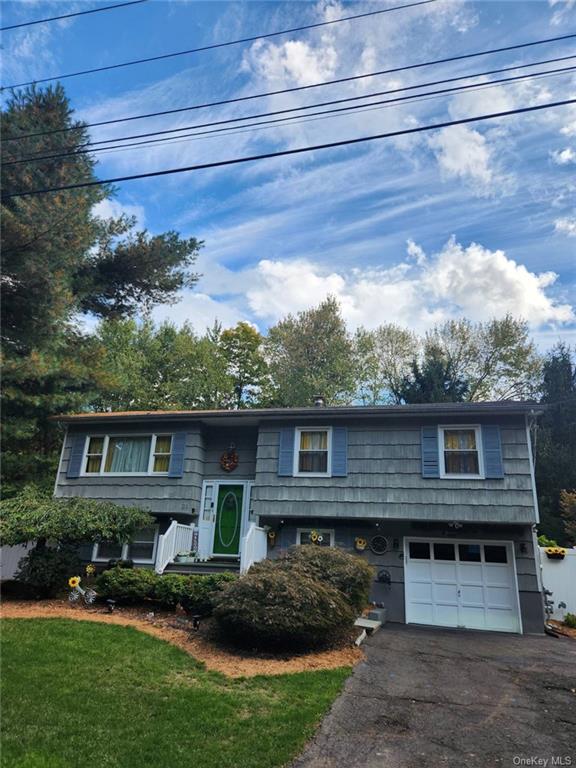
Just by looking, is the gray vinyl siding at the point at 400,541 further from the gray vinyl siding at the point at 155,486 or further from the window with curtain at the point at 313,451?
the gray vinyl siding at the point at 155,486

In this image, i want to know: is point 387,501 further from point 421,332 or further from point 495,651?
point 421,332

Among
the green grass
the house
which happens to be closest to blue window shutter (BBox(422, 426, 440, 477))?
the house

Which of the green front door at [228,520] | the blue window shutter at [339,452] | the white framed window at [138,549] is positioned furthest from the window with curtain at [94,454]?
the blue window shutter at [339,452]

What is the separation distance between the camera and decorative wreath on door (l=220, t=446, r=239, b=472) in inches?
526

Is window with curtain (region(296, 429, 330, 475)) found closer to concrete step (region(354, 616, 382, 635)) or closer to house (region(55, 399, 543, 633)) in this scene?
house (region(55, 399, 543, 633))

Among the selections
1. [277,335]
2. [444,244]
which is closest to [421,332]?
[277,335]

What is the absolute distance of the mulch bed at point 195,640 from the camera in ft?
21.5

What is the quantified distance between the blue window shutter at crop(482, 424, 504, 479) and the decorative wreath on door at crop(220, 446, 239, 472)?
6396 millimetres

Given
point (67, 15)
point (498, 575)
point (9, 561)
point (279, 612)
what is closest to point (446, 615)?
point (498, 575)

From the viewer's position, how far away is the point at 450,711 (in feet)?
17.1

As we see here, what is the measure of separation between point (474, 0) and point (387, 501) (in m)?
9.34

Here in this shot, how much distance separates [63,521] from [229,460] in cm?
446

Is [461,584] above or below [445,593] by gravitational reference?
above

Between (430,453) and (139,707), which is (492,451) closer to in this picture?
(430,453)
